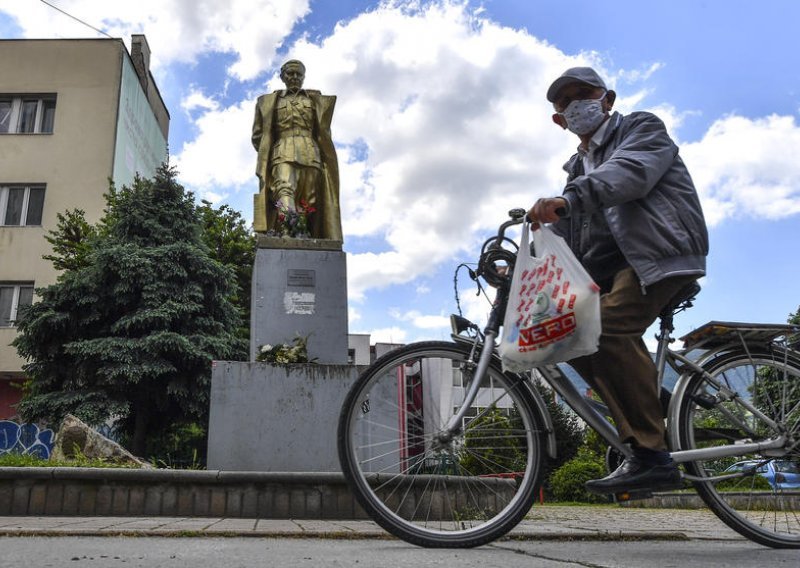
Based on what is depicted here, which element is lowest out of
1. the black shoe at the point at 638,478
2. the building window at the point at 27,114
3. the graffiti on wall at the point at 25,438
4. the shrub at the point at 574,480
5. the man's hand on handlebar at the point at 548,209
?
the shrub at the point at 574,480

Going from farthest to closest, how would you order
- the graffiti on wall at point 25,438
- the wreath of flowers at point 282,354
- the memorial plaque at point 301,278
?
the graffiti on wall at point 25,438, the memorial plaque at point 301,278, the wreath of flowers at point 282,354

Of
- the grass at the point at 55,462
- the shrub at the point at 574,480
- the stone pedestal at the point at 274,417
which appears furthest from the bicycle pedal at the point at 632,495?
the shrub at the point at 574,480

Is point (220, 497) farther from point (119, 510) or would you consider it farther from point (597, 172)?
point (597, 172)

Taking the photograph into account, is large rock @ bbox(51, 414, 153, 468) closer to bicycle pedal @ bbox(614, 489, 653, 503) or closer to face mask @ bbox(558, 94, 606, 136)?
bicycle pedal @ bbox(614, 489, 653, 503)

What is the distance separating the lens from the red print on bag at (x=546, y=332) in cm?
248

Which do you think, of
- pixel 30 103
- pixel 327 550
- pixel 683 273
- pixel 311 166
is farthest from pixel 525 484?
pixel 30 103

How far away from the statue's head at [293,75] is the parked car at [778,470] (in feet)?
23.1

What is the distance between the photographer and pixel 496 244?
2.93 m

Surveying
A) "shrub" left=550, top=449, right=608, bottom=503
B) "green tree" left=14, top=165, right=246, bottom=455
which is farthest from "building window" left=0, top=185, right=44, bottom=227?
"shrub" left=550, top=449, right=608, bottom=503

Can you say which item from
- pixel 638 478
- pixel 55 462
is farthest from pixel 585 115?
pixel 55 462

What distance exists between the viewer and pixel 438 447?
2.74 metres

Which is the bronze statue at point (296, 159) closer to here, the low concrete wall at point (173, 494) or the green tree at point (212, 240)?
the low concrete wall at point (173, 494)

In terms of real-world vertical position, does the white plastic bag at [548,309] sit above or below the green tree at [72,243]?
below

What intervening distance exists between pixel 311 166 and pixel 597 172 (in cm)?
617
